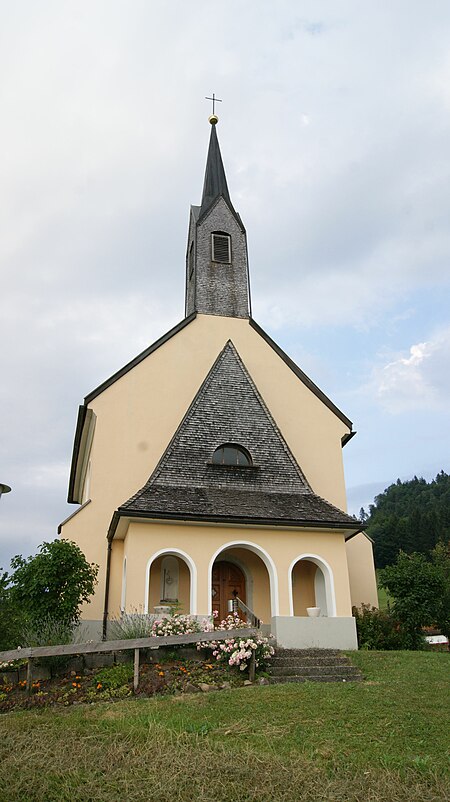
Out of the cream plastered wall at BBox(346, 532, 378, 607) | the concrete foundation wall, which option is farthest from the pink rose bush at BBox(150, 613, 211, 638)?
the cream plastered wall at BBox(346, 532, 378, 607)

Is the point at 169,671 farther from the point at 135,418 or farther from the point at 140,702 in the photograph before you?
the point at 135,418

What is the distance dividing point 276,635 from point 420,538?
166ft

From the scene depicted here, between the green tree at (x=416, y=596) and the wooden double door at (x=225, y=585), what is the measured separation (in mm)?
4419

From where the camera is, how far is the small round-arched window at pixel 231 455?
65.4ft

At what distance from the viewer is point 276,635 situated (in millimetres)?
15664

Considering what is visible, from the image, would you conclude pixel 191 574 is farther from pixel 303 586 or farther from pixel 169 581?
pixel 303 586

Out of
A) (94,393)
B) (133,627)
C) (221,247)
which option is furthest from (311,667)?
(221,247)

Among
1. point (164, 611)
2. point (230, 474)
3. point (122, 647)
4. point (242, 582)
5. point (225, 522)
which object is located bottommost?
point (122, 647)

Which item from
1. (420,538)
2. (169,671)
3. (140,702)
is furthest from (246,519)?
(420,538)

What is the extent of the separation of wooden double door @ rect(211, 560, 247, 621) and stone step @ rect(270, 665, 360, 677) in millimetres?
6351

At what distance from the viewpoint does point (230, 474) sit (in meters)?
19.2

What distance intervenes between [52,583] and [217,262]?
1555 centimetres

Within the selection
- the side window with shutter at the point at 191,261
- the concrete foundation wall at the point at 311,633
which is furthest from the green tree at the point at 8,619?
the side window with shutter at the point at 191,261

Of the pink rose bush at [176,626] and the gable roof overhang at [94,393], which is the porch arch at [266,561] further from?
the gable roof overhang at [94,393]
